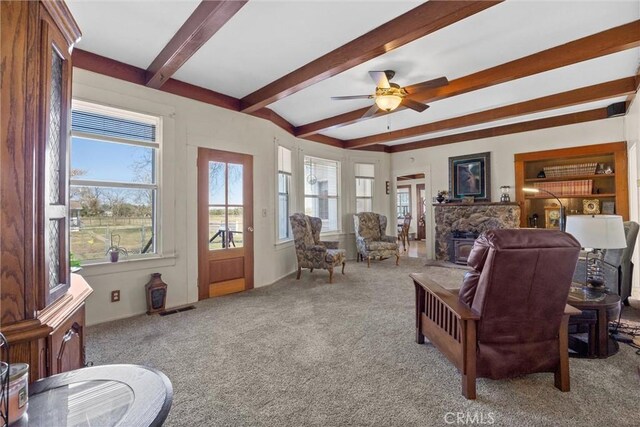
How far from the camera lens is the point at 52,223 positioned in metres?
1.30

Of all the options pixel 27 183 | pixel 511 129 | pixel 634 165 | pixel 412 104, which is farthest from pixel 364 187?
pixel 27 183

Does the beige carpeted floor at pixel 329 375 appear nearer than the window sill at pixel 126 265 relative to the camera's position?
Yes

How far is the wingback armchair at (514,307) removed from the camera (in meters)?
1.68

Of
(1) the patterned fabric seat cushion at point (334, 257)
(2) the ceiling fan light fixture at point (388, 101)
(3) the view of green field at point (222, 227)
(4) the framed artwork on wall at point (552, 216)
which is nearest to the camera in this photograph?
(2) the ceiling fan light fixture at point (388, 101)

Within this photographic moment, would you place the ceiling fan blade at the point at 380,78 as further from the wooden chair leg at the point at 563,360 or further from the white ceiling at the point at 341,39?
the wooden chair leg at the point at 563,360

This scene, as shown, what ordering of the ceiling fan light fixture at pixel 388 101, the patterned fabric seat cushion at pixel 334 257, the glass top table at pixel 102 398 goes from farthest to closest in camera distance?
the patterned fabric seat cushion at pixel 334 257 → the ceiling fan light fixture at pixel 388 101 → the glass top table at pixel 102 398

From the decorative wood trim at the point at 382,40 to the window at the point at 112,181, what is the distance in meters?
1.58

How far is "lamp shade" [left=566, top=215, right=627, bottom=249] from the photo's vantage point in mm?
2150

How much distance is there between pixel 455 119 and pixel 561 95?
1.49 meters

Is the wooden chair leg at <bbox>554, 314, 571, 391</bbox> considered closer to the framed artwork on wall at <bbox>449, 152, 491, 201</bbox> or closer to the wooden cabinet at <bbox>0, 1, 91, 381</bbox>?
the wooden cabinet at <bbox>0, 1, 91, 381</bbox>

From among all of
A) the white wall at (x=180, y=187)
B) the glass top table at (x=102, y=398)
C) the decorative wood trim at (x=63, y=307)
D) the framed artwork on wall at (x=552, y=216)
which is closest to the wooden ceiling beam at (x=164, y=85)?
the white wall at (x=180, y=187)

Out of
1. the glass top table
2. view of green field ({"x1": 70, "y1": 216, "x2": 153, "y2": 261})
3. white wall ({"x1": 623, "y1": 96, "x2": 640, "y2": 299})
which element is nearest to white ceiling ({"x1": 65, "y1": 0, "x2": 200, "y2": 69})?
view of green field ({"x1": 70, "y1": 216, "x2": 153, "y2": 261})

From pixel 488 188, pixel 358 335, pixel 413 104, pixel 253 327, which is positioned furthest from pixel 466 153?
pixel 253 327

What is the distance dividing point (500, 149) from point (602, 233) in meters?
4.34
